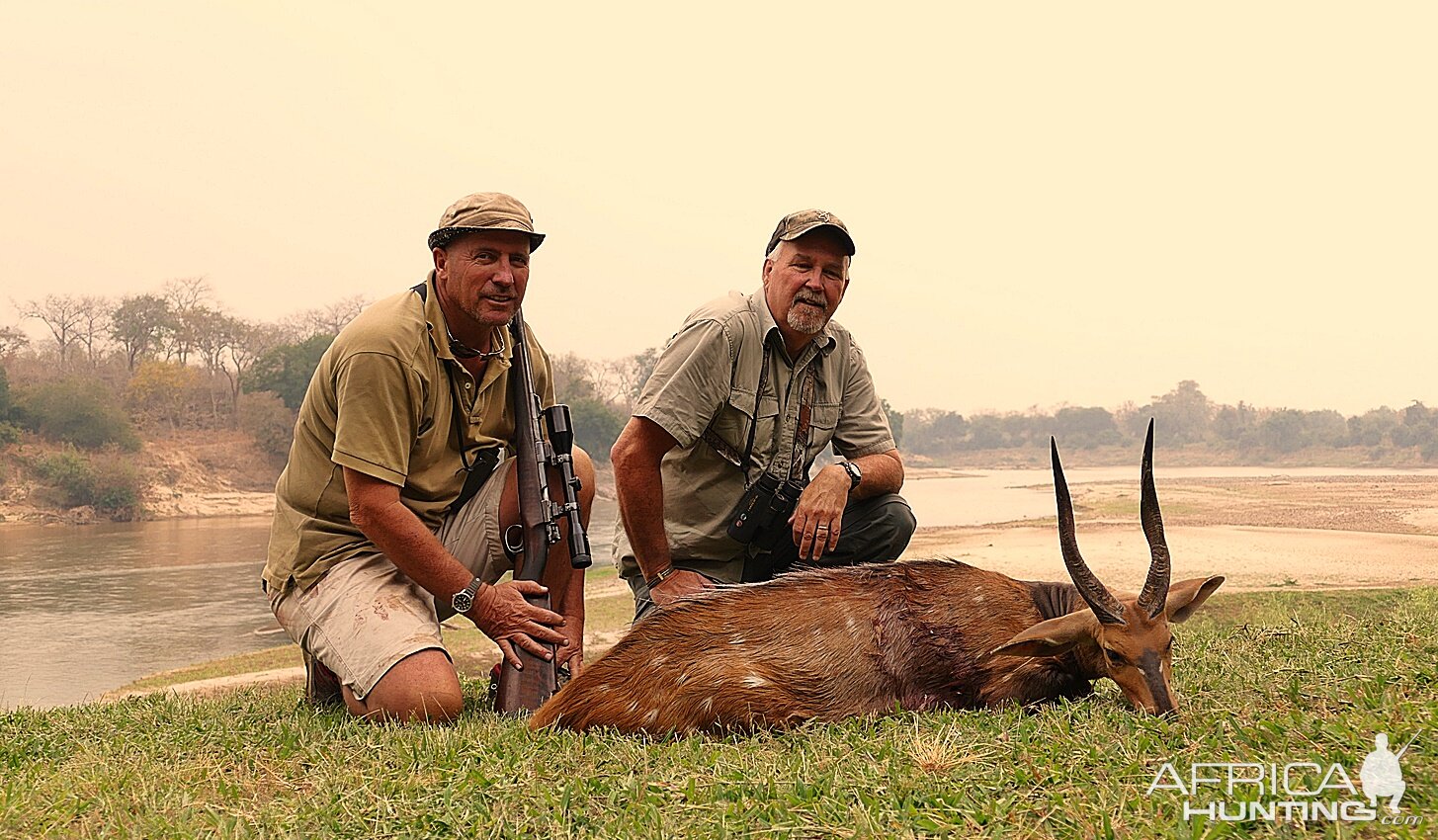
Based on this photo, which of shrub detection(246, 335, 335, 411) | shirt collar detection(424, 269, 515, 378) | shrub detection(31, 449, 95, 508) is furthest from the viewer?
shrub detection(246, 335, 335, 411)

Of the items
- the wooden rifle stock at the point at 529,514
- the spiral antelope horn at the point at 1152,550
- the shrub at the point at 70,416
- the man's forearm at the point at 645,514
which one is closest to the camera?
the spiral antelope horn at the point at 1152,550

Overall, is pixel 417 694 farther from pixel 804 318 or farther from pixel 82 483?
pixel 82 483

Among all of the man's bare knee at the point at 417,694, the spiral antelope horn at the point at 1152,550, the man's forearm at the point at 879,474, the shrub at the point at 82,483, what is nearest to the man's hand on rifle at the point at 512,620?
the man's bare knee at the point at 417,694

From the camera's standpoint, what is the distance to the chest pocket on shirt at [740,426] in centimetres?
527

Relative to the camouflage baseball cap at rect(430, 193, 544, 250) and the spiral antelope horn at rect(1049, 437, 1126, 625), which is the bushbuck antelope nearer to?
the spiral antelope horn at rect(1049, 437, 1126, 625)

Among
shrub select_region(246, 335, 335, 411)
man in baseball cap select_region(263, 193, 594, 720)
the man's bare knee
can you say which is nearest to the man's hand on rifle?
man in baseball cap select_region(263, 193, 594, 720)

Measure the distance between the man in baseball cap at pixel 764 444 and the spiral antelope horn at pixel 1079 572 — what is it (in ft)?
3.93

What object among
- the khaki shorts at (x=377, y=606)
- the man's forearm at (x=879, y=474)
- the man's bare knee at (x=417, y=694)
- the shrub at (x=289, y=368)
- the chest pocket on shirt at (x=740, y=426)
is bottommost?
the man's bare knee at (x=417, y=694)

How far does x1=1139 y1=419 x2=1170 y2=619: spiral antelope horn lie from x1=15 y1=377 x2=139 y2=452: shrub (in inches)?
2092

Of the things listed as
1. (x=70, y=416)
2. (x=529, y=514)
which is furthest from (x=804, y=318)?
(x=70, y=416)

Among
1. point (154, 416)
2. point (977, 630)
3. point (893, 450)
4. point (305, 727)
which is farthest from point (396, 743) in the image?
point (154, 416)

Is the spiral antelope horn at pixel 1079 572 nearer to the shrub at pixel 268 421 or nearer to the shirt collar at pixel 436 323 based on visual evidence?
the shirt collar at pixel 436 323

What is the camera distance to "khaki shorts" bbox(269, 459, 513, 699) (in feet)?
15.1

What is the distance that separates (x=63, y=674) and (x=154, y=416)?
45399mm
